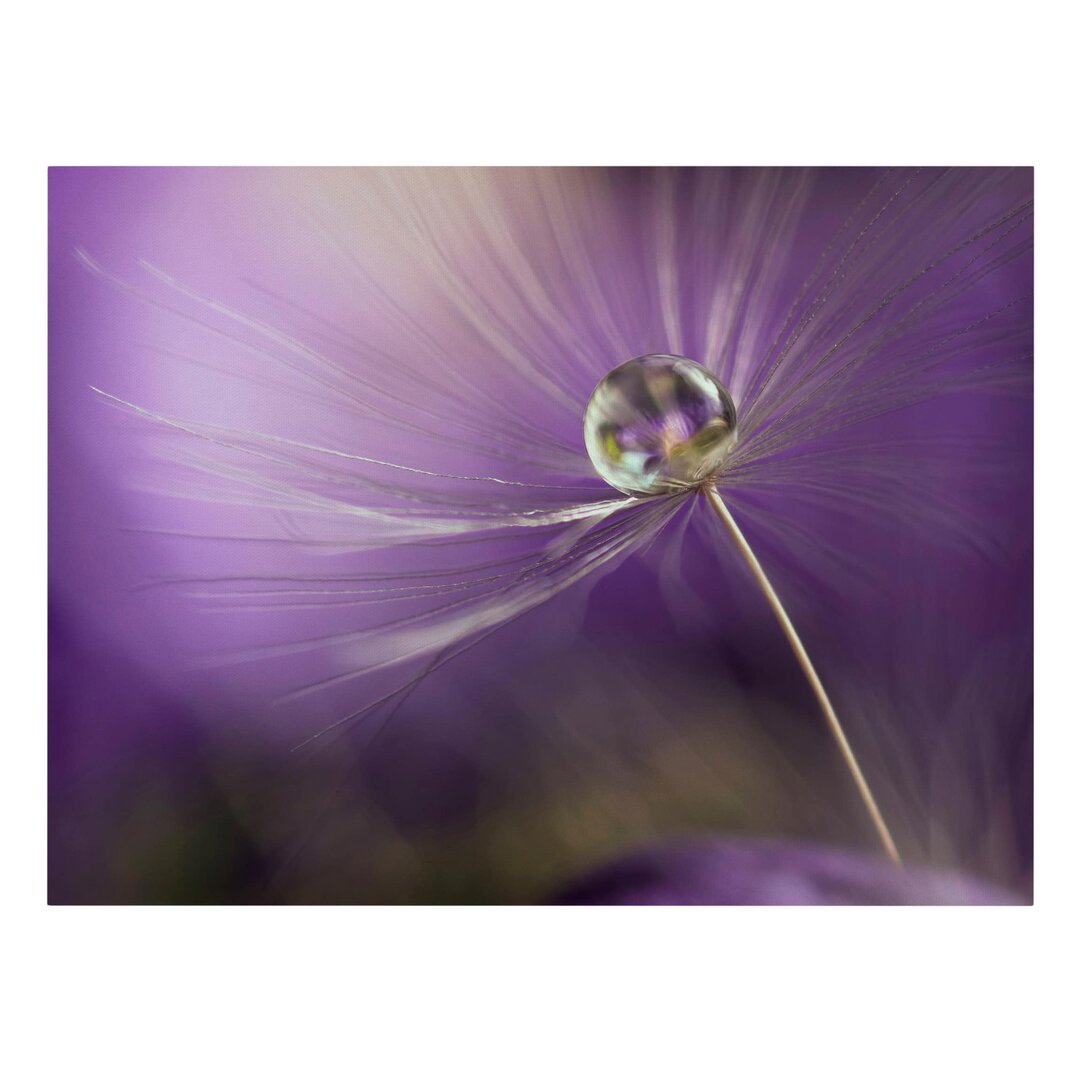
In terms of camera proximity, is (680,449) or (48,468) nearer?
(680,449)

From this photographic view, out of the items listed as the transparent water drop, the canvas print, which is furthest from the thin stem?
the transparent water drop

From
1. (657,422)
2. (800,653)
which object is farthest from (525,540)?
(800,653)

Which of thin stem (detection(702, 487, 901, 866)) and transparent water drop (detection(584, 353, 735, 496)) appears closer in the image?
transparent water drop (detection(584, 353, 735, 496))

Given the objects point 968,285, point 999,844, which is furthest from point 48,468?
point 999,844

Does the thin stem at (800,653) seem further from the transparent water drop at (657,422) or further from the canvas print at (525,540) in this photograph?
the transparent water drop at (657,422)

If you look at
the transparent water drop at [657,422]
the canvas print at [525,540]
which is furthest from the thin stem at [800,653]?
the transparent water drop at [657,422]

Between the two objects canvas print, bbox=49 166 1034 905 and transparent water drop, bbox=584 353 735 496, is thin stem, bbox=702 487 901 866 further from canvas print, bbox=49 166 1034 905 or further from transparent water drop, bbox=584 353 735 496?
transparent water drop, bbox=584 353 735 496
